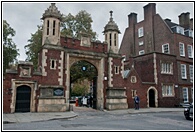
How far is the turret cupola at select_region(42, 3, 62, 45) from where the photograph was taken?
17.5 meters

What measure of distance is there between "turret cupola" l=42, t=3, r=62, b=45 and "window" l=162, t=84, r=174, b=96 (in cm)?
1472

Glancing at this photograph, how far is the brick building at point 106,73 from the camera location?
15977 mm

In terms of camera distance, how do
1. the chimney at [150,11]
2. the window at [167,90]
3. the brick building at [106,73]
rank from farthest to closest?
the chimney at [150,11]
the window at [167,90]
the brick building at [106,73]

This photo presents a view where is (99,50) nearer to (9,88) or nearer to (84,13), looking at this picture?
(9,88)

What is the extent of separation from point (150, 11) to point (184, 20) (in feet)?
20.9

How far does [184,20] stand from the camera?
33562mm

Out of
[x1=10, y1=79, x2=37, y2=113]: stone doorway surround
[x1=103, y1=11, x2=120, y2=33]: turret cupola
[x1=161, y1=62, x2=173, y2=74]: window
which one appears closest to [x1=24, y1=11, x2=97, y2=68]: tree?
[x1=103, y1=11, x2=120, y2=33]: turret cupola

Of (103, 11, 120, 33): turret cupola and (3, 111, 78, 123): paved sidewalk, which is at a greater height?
(103, 11, 120, 33): turret cupola

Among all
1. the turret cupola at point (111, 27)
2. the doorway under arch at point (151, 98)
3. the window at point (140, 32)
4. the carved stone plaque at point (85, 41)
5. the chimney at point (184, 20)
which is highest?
the chimney at point (184, 20)

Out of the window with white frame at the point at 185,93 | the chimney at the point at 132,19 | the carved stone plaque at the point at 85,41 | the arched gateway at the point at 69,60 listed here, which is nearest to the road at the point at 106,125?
the arched gateway at the point at 69,60

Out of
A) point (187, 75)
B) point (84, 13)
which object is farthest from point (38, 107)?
point (187, 75)

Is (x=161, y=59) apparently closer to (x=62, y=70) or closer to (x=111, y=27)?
(x=111, y=27)

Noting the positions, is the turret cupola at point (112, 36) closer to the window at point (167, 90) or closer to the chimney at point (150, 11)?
the window at point (167, 90)

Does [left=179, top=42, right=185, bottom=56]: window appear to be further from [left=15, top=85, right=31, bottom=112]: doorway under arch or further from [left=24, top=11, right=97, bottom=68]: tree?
[left=15, top=85, right=31, bottom=112]: doorway under arch
